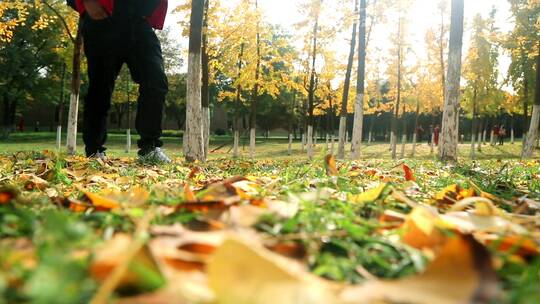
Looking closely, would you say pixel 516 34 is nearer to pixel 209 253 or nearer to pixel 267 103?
pixel 209 253

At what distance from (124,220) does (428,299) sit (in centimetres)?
74

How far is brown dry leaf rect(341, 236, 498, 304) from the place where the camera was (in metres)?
0.64

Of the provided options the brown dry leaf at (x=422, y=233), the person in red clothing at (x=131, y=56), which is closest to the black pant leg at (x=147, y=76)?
the person in red clothing at (x=131, y=56)

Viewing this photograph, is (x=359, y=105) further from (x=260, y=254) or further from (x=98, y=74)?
(x=260, y=254)

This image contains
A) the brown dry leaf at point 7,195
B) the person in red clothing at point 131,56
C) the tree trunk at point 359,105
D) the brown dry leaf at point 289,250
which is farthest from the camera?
the tree trunk at point 359,105

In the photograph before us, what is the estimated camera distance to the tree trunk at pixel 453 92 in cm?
995

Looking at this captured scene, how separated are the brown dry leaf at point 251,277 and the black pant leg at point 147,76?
17.6ft

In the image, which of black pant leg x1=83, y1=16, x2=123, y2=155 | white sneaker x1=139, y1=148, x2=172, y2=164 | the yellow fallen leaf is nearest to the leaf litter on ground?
the yellow fallen leaf

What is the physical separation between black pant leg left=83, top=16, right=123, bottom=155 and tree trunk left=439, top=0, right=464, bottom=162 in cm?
712

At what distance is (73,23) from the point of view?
17234mm

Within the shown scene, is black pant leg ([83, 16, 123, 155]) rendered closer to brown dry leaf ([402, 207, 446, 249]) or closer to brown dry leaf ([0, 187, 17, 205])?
brown dry leaf ([0, 187, 17, 205])

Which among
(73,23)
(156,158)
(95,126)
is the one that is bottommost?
(156,158)

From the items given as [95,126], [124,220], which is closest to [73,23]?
[95,126]

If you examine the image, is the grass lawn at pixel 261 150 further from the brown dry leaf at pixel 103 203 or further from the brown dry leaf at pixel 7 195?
the brown dry leaf at pixel 7 195
